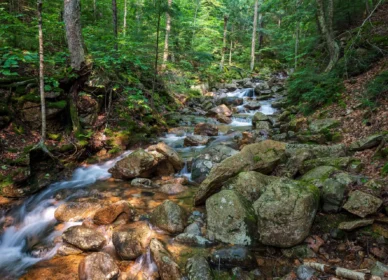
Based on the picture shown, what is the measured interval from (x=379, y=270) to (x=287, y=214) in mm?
1305

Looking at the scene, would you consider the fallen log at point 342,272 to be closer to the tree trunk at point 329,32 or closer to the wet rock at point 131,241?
the wet rock at point 131,241

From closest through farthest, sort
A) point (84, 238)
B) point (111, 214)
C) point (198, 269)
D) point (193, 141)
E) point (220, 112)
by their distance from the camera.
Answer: point (198, 269)
point (84, 238)
point (111, 214)
point (193, 141)
point (220, 112)

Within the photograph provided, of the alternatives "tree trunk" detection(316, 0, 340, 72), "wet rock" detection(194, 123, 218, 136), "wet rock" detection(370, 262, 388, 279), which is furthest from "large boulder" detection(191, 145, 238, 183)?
"tree trunk" detection(316, 0, 340, 72)

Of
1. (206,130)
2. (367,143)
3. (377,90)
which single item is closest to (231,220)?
(367,143)

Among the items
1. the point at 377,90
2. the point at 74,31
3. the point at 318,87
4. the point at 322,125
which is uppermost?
the point at 74,31

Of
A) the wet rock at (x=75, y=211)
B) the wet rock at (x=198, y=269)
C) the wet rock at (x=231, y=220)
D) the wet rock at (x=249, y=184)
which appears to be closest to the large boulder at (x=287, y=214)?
the wet rock at (x=231, y=220)

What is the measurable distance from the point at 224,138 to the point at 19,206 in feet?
24.9

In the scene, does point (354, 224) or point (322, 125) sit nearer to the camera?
point (354, 224)

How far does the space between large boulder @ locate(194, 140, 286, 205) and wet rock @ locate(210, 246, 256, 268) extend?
162 centimetres

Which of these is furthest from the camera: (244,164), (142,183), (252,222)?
(142,183)

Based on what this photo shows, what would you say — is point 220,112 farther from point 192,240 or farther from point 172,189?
point 192,240

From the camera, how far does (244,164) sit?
580 cm

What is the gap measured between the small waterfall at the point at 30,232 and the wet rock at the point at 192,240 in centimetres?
238

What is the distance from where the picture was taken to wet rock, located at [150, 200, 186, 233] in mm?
4828
